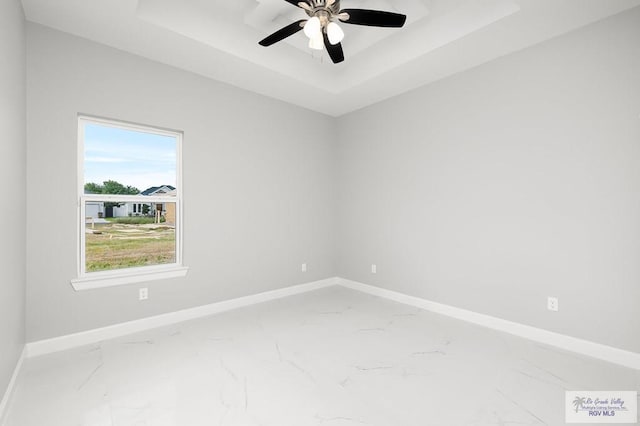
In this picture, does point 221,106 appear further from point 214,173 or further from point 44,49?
point 44,49

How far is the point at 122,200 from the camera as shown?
2.90 meters

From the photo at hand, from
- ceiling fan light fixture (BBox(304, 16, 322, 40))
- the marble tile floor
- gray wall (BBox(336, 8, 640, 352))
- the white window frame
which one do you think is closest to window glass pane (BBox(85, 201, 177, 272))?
the white window frame

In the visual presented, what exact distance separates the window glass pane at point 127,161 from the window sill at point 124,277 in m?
0.79

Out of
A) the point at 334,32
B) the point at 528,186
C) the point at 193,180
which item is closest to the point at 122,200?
the point at 193,180

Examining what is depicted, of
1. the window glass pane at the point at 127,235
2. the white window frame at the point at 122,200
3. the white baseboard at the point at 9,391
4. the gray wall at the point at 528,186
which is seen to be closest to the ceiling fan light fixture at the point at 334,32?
the gray wall at the point at 528,186

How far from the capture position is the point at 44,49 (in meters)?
2.46

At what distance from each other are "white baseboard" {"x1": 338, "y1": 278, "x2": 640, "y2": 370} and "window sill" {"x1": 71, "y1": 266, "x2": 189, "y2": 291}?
8.71 feet

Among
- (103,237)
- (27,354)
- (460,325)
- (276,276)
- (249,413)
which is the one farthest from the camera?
(276,276)

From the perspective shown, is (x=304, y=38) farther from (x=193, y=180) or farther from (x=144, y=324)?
(x=144, y=324)

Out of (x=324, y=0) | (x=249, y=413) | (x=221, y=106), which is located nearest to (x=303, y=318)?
(x=249, y=413)

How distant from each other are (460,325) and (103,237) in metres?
3.65

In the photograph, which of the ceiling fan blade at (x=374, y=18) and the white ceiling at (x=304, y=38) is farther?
the white ceiling at (x=304, y=38)

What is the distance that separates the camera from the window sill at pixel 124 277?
8.63 ft
